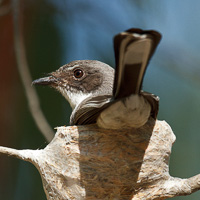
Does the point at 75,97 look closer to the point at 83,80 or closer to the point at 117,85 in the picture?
the point at 83,80

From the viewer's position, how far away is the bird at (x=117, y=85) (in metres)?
2.08

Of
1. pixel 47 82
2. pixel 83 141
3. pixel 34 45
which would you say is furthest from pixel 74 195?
pixel 34 45

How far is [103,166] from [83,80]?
1.02m

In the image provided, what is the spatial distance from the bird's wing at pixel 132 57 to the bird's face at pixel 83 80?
1070 mm

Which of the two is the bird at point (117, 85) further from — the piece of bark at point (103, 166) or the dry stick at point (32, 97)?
the dry stick at point (32, 97)

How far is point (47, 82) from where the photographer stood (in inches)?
158

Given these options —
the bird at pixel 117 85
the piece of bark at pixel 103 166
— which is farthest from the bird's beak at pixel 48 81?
the piece of bark at pixel 103 166

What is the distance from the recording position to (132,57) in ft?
7.18

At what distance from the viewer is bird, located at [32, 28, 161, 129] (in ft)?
6.81

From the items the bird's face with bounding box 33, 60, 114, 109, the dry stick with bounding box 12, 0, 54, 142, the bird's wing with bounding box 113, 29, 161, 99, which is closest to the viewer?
the bird's wing with bounding box 113, 29, 161, 99

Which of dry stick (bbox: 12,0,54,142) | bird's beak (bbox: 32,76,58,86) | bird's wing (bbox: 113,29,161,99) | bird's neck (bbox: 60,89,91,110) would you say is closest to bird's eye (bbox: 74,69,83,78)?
bird's neck (bbox: 60,89,91,110)

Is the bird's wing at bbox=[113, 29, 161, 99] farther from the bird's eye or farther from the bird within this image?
the bird's eye

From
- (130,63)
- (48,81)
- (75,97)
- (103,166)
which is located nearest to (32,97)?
(48,81)

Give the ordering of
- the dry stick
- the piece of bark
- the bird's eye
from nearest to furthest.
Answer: the piece of bark
the bird's eye
the dry stick
